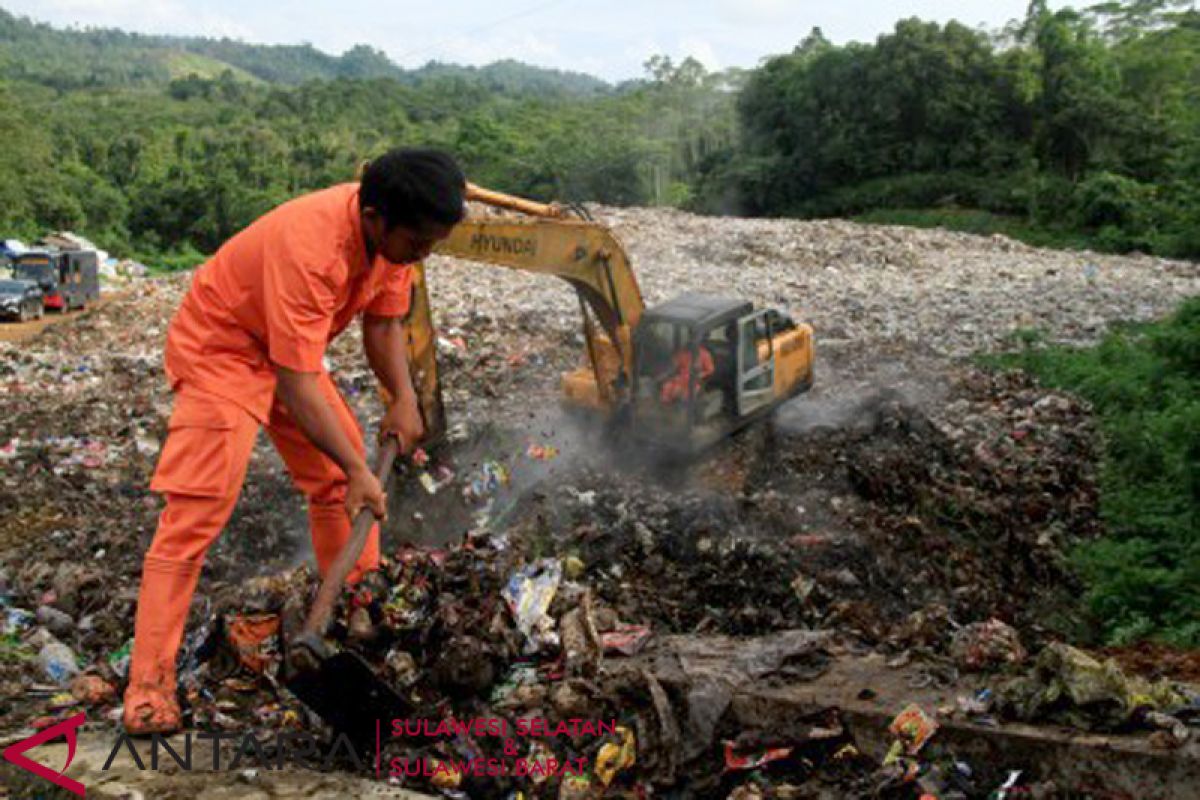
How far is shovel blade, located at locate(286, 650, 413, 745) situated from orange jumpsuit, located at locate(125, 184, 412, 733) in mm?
467

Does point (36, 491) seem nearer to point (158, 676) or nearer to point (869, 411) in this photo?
point (158, 676)

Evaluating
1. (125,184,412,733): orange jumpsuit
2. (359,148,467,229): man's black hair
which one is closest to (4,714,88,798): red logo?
(125,184,412,733): orange jumpsuit

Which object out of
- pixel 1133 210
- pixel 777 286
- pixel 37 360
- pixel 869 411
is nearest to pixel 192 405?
pixel 869 411

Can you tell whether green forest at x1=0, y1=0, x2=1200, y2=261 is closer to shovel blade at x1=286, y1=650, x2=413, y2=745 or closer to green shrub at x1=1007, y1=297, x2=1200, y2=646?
green shrub at x1=1007, y1=297, x2=1200, y2=646

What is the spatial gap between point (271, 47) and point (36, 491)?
20055 cm

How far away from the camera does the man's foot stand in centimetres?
288

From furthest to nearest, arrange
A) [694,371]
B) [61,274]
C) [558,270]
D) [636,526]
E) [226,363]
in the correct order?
[61,274] < [694,371] < [558,270] < [636,526] < [226,363]

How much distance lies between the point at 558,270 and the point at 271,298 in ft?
12.3

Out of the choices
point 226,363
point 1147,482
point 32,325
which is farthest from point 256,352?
point 32,325

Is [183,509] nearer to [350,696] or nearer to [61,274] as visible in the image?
[350,696]

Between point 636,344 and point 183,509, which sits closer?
point 183,509

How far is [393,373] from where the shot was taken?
3.54 m

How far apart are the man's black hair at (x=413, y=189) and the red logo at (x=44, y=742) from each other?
1.63m

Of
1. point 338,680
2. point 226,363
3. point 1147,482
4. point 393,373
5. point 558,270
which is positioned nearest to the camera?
point 338,680
